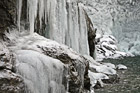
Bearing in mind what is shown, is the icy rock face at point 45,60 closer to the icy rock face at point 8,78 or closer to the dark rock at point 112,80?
the icy rock face at point 8,78

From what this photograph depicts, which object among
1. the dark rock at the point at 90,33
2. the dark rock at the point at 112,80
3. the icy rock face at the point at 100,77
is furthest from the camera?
the dark rock at the point at 90,33

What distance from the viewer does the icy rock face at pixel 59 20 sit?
1151 centimetres

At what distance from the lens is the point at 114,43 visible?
5069 cm

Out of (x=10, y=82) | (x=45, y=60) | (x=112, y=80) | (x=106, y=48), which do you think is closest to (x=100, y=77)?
(x=112, y=80)

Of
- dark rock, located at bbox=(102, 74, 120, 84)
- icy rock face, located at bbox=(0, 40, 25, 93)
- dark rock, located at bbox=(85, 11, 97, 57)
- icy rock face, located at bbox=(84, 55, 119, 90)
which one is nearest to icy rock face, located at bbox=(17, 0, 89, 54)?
dark rock, located at bbox=(85, 11, 97, 57)

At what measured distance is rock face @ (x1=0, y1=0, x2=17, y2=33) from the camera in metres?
8.74

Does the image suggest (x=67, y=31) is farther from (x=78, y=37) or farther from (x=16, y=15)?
(x=16, y=15)

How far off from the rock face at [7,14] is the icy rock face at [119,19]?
54.2 meters

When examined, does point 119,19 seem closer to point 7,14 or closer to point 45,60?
point 7,14

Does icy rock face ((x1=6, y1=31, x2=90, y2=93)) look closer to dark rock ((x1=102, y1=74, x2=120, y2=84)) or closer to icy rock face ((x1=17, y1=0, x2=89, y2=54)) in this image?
icy rock face ((x1=17, y1=0, x2=89, y2=54))

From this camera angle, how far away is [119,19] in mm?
69188

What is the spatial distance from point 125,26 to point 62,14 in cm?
5500

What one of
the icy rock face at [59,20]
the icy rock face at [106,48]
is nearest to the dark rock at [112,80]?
the icy rock face at [59,20]

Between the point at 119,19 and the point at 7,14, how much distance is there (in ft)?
205
